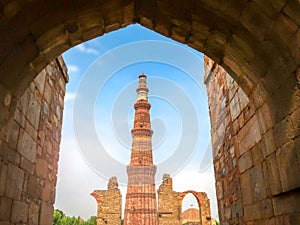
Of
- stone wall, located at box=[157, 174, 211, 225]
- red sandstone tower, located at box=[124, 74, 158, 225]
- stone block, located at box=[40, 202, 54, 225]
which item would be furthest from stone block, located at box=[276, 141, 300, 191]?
red sandstone tower, located at box=[124, 74, 158, 225]

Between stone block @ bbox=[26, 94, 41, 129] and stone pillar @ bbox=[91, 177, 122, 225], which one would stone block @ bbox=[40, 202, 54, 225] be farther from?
stone pillar @ bbox=[91, 177, 122, 225]

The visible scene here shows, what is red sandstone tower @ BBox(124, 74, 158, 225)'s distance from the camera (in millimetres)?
21531

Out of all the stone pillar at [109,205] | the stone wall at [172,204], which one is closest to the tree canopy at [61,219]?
the stone pillar at [109,205]

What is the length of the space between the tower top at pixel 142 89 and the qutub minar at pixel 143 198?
338cm

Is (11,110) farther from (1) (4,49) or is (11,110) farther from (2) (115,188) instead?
(2) (115,188)

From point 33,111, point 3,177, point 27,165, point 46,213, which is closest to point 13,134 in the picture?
point 3,177

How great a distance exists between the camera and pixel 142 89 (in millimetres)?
27000

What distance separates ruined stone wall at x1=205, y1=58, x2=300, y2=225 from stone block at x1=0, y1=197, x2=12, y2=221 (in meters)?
2.45

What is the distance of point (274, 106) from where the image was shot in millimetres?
2535

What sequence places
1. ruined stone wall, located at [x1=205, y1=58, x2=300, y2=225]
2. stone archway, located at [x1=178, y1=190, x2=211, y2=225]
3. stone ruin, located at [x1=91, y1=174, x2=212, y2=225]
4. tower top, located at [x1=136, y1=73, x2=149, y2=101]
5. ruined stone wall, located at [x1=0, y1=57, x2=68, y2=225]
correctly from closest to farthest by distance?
ruined stone wall, located at [x1=205, y1=58, x2=300, y2=225], ruined stone wall, located at [x1=0, y1=57, x2=68, y2=225], stone archway, located at [x1=178, y1=190, x2=211, y2=225], stone ruin, located at [x1=91, y1=174, x2=212, y2=225], tower top, located at [x1=136, y1=73, x2=149, y2=101]

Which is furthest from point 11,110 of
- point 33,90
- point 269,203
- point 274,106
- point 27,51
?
point 269,203

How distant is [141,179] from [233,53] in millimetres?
20328

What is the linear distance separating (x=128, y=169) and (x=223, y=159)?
1924 centimetres

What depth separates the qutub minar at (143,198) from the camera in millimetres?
21250
